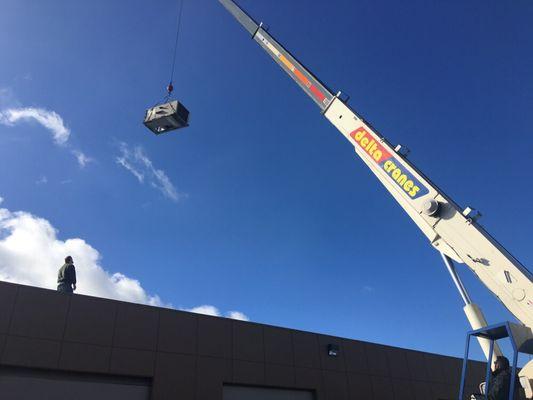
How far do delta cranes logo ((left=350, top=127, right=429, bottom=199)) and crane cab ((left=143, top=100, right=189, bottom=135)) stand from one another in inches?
197

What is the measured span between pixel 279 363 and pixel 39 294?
7.82 meters

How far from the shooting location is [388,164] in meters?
10.6

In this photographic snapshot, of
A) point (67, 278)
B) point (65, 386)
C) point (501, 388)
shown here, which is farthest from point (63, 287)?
point (501, 388)

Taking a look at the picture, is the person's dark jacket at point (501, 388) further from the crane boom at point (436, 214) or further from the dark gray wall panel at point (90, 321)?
the dark gray wall panel at point (90, 321)

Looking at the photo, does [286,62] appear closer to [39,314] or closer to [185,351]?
[185,351]

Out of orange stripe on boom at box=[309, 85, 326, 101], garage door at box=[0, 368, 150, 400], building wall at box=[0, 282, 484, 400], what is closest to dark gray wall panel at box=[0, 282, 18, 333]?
building wall at box=[0, 282, 484, 400]

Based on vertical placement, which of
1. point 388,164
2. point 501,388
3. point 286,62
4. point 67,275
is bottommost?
point 501,388

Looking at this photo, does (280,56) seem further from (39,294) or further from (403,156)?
(39,294)

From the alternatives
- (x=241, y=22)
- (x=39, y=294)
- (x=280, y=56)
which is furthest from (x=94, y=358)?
(x=241, y=22)

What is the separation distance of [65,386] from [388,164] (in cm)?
954

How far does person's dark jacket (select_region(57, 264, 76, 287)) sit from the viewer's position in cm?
1298

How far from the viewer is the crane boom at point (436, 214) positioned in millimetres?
8192

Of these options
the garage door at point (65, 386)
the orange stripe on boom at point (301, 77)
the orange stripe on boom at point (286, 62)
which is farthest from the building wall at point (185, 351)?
the orange stripe on boom at point (286, 62)

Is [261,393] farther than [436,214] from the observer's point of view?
Yes
